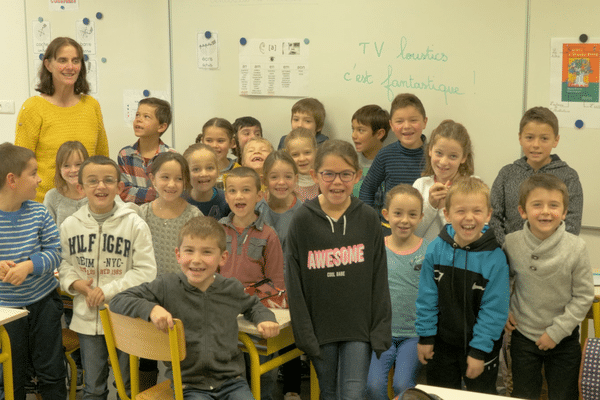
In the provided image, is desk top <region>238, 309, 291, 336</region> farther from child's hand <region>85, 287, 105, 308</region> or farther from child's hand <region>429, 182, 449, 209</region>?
child's hand <region>429, 182, 449, 209</region>

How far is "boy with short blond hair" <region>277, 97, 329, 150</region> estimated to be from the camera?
159 inches

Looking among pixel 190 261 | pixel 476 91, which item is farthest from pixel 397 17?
pixel 190 261

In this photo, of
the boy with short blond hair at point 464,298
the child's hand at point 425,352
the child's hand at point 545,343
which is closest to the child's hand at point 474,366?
the boy with short blond hair at point 464,298

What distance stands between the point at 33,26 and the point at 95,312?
3034 millimetres

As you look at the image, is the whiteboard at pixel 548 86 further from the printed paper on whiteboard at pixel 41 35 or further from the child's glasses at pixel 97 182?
the printed paper on whiteboard at pixel 41 35

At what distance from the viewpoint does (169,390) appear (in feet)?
7.84

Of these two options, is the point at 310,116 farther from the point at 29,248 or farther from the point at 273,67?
the point at 29,248

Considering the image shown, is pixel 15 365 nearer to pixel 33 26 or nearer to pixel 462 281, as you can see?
pixel 462 281

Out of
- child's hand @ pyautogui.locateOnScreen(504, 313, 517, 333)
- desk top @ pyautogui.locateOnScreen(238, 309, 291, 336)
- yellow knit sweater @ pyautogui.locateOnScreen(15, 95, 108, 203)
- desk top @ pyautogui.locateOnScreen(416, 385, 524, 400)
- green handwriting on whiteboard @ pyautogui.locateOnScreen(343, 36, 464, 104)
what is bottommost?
child's hand @ pyautogui.locateOnScreen(504, 313, 517, 333)

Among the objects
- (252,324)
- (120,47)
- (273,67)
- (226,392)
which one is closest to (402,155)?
(273,67)

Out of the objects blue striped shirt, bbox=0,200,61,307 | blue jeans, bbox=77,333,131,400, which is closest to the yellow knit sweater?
blue striped shirt, bbox=0,200,61,307

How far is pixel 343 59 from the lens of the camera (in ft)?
13.4

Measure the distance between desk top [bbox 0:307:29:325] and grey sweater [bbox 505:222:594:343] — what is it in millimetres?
1966

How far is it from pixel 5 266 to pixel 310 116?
2045mm
